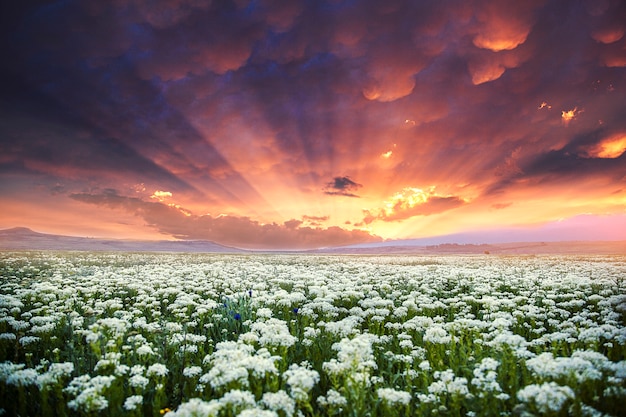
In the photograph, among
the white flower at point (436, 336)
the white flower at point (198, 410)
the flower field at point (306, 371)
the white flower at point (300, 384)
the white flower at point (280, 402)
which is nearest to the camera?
the white flower at point (198, 410)

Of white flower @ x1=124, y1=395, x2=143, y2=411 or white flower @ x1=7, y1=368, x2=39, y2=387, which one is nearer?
white flower @ x1=124, y1=395, x2=143, y2=411

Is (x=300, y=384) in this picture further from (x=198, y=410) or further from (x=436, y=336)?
(x=436, y=336)

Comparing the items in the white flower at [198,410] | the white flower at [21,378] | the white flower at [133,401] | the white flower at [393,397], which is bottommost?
the white flower at [133,401]

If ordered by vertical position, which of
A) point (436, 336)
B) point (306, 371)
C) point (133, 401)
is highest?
point (306, 371)

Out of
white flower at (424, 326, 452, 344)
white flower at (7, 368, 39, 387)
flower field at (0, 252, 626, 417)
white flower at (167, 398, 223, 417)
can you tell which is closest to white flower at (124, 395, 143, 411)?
flower field at (0, 252, 626, 417)

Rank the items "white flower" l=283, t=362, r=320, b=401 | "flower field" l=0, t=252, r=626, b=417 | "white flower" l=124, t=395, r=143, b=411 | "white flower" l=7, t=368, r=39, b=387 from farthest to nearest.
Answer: "white flower" l=7, t=368, r=39, b=387, "white flower" l=124, t=395, r=143, b=411, "flower field" l=0, t=252, r=626, b=417, "white flower" l=283, t=362, r=320, b=401

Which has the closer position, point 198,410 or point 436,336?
point 198,410

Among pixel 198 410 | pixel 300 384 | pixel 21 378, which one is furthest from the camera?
pixel 21 378

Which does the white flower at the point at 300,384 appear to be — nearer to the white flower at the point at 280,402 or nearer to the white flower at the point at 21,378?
the white flower at the point at 280,402

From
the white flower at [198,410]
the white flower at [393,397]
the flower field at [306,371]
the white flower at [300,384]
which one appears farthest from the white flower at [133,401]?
the white flower at [393,397]

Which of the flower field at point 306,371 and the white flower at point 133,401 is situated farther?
the white flower at point 133,401

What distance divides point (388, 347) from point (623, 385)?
15.2 feet

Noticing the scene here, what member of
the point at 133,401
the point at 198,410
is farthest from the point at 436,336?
the point at 133,401

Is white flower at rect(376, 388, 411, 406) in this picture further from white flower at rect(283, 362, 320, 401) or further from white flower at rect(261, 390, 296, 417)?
white flower at rect(261, 390, 296, 417)
